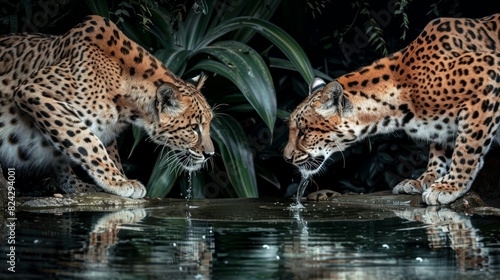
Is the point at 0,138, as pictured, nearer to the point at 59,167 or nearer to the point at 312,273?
the point at 59,167

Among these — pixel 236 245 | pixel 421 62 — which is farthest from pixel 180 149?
pixel 236 245

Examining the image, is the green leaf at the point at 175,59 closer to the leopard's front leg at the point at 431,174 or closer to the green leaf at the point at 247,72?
the green leaf at the point at 247,72

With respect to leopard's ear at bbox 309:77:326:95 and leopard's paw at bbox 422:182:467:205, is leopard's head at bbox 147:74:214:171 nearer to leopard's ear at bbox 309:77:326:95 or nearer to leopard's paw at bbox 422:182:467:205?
leopard's ear at bbox 309:77:326:95

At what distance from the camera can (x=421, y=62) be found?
7.81 meters

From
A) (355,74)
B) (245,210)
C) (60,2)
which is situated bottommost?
(245,210)

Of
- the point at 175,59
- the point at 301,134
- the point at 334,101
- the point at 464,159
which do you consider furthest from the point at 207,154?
the point at 464,159

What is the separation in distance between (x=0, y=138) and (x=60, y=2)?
1965 mm

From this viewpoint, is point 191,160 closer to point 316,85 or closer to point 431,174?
point 316,85

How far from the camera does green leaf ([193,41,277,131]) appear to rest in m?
8.55

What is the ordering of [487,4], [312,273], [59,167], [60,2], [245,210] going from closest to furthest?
1. [312,273]
2. [245,210]
3. [59,167]
4. [60,2]
5. [487,4]

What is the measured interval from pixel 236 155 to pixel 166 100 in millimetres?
1230

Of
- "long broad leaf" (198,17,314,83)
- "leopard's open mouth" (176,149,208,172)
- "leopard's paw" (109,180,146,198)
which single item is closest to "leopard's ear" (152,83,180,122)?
"leopard's open mouth" (176,149,208,172)

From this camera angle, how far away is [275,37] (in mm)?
9055

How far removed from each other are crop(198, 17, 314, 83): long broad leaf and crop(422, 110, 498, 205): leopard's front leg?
5.95 ft
